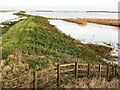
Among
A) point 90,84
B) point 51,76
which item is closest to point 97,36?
point 51,76

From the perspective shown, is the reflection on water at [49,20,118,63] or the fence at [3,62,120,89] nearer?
the fence at [3,62,120,89]

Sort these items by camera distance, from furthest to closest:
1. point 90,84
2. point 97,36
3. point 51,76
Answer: point 97,36 → point 51,76 → point 90,84

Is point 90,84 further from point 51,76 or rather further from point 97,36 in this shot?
point 97,36

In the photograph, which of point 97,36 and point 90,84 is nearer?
point 90,84

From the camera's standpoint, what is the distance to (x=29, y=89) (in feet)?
44.2

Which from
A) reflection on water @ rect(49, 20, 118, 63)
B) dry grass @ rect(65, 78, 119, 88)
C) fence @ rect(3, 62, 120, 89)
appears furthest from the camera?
reflection on water @ rect(49, 20, 118, 63)

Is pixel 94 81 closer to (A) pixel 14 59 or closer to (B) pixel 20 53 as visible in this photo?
(A) pixel 14 59

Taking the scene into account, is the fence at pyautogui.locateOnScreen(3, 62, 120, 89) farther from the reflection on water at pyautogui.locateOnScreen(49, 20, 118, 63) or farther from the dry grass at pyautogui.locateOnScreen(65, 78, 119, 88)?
the reflection on water at pyautogui.locateOnScreen(49, 20, 118, 63)

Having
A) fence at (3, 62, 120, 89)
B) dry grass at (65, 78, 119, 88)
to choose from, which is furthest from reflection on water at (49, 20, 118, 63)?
dry grass at (65, 78, 119, 88)

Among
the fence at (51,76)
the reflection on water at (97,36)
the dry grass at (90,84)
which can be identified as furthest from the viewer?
the reflection on water at (97,36)

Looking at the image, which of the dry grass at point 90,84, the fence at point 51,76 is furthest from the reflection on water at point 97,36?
the dry grass at point 90,84

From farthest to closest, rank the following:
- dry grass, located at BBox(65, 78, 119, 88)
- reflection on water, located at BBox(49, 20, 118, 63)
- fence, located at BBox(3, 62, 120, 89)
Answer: reflection on water, located at BBox(49, 20, 118, 63) → dry grass, located at BBox(65, 78, 119, 88) → fence, located at BBox(3, 62, 120, 89)

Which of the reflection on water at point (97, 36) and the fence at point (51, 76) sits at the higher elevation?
the fence at point (51, 76)

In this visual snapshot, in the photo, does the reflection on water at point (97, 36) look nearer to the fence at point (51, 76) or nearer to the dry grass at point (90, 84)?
the fence at point (51, 76)
